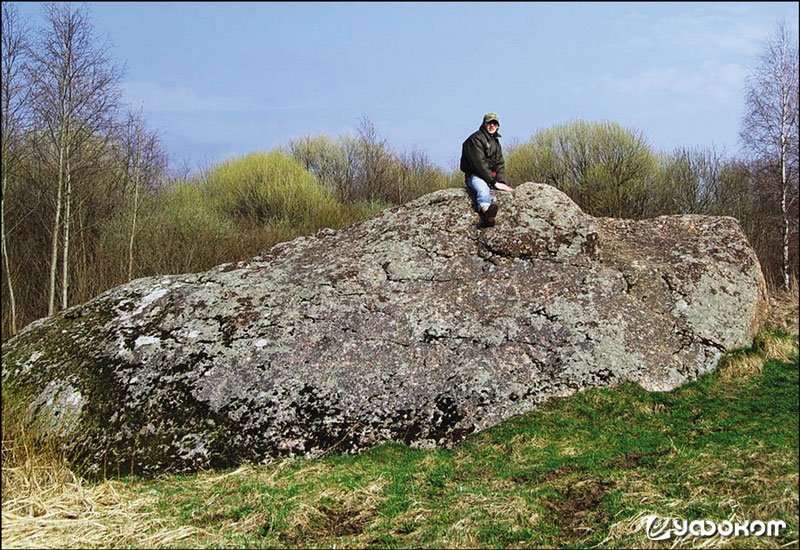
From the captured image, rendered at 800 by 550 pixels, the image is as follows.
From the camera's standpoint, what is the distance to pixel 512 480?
6.00 m

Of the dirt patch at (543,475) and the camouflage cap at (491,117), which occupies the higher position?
the camouflage cap at (491,117)

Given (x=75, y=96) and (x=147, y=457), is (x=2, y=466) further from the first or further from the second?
(x=75, y=96)

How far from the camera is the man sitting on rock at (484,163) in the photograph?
962 centimetres

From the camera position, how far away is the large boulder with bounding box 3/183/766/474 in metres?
7.44

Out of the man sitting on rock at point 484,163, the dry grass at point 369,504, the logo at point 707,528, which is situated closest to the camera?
the logo at point 707,528

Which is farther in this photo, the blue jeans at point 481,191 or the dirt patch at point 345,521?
the blue jeans at point 481,191

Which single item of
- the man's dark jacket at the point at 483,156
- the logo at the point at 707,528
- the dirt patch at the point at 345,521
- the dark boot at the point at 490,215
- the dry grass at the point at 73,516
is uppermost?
the man's dark jacket at the point at 483,156

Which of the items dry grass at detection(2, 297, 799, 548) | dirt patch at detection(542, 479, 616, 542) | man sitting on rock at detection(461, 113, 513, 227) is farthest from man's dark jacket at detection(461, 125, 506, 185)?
dirt patch at detection(542, 479, 616, 542)

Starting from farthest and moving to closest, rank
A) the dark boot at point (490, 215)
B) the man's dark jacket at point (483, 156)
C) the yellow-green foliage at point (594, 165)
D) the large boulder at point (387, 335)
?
the yellow-green foliage at point (594, 165) → the man's dark jacket at point (483, 156) → the dark boot at point (490, 215) → the large boulder at point (387, 335)

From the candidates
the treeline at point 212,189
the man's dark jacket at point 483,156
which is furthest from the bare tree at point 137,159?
the man's dark jacket at point 483,156

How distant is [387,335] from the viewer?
8.09m

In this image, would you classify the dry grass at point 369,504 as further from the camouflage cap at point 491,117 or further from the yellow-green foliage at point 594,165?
the yellow-green foliage at point 594,165

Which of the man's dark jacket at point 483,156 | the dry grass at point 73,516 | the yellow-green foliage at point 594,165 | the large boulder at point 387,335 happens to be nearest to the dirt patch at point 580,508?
the large boulder at point 387,335

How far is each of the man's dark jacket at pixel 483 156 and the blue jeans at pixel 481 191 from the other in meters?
0.10
